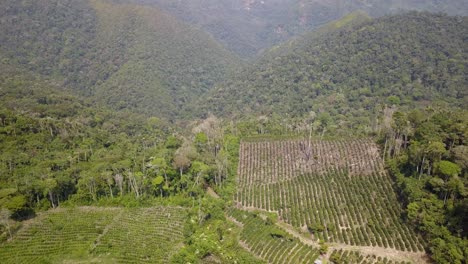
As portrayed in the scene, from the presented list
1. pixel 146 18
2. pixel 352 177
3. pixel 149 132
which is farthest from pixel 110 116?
pixel 146 18

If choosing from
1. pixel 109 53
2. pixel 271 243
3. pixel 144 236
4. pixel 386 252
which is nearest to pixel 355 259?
pixel 386 252

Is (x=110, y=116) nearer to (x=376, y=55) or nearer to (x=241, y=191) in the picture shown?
(x=241, y=191)

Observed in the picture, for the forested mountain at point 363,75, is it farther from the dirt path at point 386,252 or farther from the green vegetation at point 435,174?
the dirt path at point 386,252

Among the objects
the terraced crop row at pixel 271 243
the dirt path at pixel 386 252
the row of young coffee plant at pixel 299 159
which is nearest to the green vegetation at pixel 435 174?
the dirt path at pixel 386 252

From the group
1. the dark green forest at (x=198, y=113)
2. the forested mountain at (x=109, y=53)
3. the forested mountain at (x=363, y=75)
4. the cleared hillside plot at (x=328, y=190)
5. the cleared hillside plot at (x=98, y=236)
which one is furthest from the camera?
the forested mountain at (x=109, y=53)

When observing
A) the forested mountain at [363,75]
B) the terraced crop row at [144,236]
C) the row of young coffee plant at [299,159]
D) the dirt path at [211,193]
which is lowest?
the terraced crop row at [144,236]

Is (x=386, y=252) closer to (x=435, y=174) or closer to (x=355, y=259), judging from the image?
(x=355, y=259)

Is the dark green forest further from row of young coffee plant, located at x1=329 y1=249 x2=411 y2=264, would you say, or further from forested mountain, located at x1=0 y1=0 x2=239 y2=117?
row of young coffee plant, located at x1=329 y1=249 x2=411 y2=264
